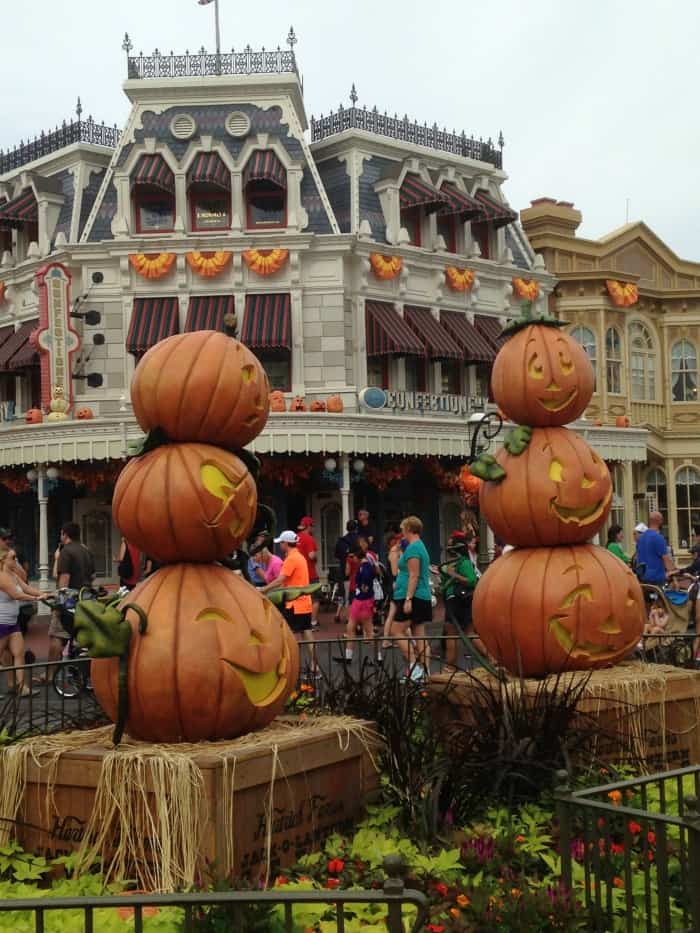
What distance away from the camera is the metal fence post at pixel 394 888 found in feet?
8.58

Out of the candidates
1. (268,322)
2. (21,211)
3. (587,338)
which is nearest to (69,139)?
(21,211)

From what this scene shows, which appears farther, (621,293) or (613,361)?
(613,361)

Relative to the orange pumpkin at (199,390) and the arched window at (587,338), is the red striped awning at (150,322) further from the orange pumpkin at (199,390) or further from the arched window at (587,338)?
the orange pumpkin at (199,390)

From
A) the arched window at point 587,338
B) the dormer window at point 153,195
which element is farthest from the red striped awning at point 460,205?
the dormer window at point 153,195

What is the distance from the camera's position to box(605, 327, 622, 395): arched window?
3056 cm

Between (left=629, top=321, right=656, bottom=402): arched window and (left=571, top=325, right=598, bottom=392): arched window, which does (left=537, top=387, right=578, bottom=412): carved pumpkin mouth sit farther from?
(left=629, top=321, right=656, bottom=402): arched window

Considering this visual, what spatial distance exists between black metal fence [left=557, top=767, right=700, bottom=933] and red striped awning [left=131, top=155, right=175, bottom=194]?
2070cm

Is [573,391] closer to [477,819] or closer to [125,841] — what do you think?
[477,819]

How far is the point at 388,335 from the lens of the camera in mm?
23781

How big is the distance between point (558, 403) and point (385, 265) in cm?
1805

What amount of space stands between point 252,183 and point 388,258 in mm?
3413

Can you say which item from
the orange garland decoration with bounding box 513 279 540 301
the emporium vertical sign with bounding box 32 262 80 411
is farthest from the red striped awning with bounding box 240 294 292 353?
the orange garland decoration with bounding box 513 279 540 301

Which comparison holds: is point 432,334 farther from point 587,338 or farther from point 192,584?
point 192,584

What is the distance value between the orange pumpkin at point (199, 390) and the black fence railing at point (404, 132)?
21.5 m
